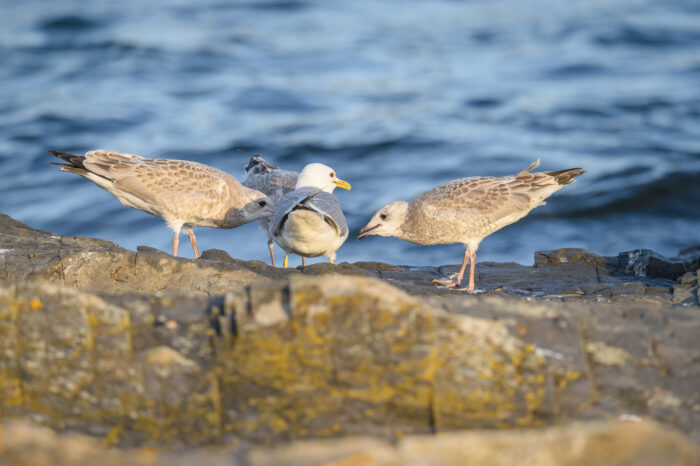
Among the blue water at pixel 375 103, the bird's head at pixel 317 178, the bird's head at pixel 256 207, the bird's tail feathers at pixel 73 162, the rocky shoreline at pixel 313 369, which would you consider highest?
the blue water at pixel 375 103

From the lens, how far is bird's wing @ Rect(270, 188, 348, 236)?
24.8 feet

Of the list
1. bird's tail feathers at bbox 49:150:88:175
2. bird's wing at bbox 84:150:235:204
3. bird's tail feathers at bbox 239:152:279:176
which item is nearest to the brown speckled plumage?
bird's wing at bbox 84:150:235:204

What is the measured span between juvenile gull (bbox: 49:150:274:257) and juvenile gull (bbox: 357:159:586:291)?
1.40 metres

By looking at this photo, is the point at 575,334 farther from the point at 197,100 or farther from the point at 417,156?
the point at 197,100

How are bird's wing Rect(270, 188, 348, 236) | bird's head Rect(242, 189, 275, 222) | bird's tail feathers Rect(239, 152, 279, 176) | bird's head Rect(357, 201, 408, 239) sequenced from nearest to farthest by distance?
bird's wing Rect(270, 188, 348, 236)
bird's head Rect(357, 201, 408, 239)
bird's head Rect(242, 189, 275, 222)
bird's tail feathers Rect(239, 152, 279, 176)

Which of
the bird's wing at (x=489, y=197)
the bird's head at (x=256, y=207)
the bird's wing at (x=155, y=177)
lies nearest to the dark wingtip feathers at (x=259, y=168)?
the bird's head at (x=256, y=207)

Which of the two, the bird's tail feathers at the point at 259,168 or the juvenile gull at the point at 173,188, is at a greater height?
the bird's tail feathers at the point at 259,168

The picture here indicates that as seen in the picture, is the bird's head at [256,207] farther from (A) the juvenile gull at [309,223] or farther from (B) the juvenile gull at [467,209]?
(B) the juvenile gull at [467,209]

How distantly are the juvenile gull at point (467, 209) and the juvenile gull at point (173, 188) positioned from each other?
55.0 inches

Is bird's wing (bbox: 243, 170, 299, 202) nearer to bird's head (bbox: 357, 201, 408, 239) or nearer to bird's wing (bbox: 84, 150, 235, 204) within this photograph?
bird's wing (bbox: 84, 150, 235, 204)

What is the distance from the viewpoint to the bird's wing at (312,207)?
24.8ft

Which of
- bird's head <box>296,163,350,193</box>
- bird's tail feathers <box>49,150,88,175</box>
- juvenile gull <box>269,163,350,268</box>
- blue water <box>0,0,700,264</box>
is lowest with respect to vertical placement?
juvenile gull <box>269,163,350,268</box>

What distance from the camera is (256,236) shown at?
14.3 metres

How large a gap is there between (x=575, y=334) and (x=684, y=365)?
0.58m
